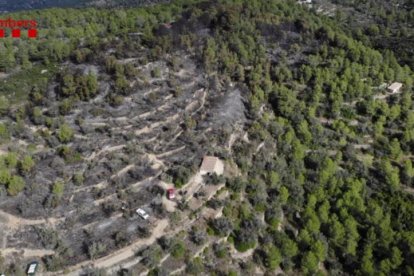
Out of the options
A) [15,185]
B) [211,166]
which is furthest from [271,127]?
[15,185]

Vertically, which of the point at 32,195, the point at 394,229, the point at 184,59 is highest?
the point at 184,59

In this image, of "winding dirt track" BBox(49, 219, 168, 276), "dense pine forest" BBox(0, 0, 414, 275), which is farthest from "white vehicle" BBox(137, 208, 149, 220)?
"dense pine forest" BBox(0, 0, 414, 275)

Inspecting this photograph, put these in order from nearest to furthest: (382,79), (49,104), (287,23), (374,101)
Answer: (49,104), (374,101), (382,79), (287,23)

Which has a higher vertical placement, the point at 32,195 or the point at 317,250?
the point at 32,195

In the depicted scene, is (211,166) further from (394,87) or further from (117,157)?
(394,87)

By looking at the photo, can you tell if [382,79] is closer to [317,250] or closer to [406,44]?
[406,44]

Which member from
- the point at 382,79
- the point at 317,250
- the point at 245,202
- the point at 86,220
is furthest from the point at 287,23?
the point at 86,220

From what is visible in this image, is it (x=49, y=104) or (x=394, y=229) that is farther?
(x=49, y=104)

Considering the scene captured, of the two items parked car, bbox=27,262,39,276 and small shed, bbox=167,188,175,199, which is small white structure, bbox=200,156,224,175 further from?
parked car, bbox=27,262,39,276
